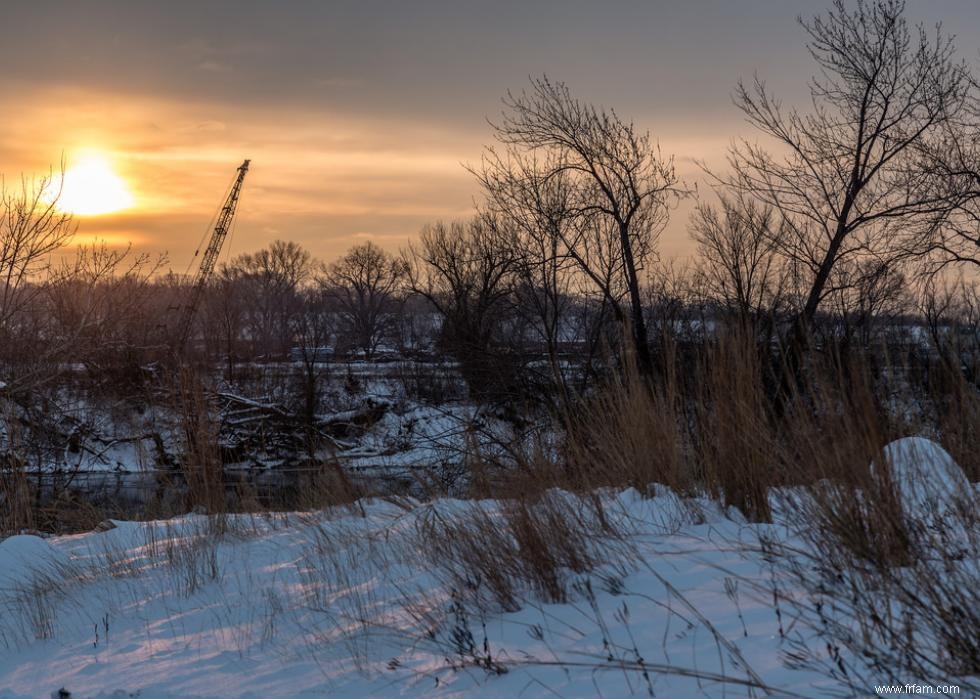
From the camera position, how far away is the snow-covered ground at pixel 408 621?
298 centimetres

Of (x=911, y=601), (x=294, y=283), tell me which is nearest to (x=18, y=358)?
(x=911, y=601)

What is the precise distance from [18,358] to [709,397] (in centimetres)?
1483

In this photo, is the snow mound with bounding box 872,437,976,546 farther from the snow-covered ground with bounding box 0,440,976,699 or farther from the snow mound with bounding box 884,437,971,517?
the snow-covered ground with bounding box 0,440,976,699

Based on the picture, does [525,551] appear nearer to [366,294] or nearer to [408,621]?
[408,621]

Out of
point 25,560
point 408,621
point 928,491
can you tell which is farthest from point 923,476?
point 25,560

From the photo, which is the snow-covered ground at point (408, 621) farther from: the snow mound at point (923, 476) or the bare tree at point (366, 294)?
the bare tree at point (366, 294)

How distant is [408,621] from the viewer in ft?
13.2

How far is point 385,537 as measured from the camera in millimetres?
5691

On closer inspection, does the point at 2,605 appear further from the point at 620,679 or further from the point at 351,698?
the point at 620,679

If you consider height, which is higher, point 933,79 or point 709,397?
point 933,79

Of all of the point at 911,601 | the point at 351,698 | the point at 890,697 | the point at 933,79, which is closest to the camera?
the point at 890,697

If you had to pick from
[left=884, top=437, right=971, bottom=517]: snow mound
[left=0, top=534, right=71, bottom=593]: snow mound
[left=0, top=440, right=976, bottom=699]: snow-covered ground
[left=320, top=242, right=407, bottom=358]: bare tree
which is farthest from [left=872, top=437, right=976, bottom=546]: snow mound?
[left=320, top=242, right=407, bottom=358]: bare tree

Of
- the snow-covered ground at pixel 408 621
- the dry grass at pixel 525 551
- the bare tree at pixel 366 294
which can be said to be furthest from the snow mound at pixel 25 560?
the bare tree at pixel 366 294

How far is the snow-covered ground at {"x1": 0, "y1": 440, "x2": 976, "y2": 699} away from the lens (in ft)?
9.79
